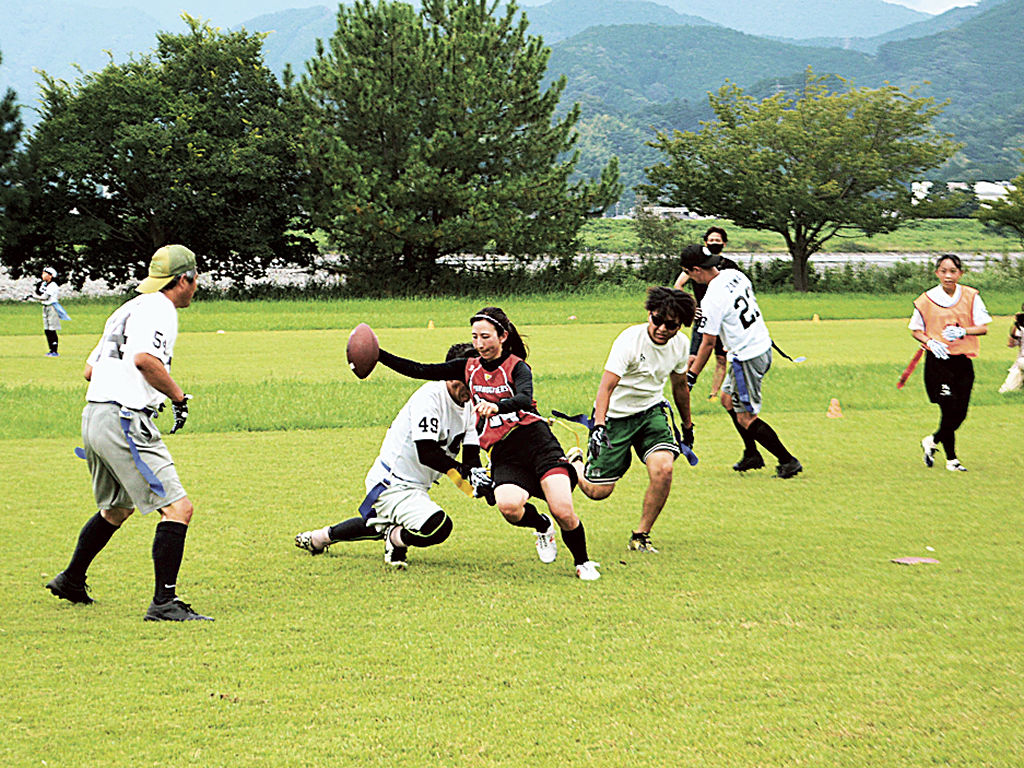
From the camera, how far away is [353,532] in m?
7.74

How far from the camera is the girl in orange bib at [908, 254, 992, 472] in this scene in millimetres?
11016

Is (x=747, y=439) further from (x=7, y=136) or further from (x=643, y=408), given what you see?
(x=7, y=136)

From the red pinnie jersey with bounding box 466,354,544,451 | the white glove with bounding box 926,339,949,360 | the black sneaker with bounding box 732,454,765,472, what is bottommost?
the black sneaker with bounding box 732,454,765,472

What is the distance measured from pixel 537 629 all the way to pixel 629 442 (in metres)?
2.33

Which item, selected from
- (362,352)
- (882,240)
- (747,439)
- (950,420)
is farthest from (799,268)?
(882,240)

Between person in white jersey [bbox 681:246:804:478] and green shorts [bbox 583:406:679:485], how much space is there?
2.05 meters

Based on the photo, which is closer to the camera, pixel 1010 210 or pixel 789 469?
pixel 789 469

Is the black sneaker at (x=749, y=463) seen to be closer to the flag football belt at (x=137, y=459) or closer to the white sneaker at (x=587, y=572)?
the white sneaker at (x=587, y=572)

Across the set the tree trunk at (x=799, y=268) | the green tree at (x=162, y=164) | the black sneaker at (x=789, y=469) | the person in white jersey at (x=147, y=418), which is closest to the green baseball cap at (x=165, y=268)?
the person in white jersey at (x=147, y=418)

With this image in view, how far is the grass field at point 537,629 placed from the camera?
15.4ft

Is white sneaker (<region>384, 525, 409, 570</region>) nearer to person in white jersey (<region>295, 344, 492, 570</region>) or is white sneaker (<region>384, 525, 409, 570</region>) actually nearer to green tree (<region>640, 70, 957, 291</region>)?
person in white jersey (<region>295, 344, 492, 570</region>)

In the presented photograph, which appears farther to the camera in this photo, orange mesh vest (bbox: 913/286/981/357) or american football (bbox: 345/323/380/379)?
orange mesh vest (bbox: 913/286/981/357)

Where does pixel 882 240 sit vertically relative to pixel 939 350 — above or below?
above

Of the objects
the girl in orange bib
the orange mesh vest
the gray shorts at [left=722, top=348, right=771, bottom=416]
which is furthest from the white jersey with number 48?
the orange mesh vest
